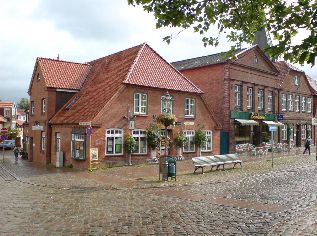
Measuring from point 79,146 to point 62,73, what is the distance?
8149mm

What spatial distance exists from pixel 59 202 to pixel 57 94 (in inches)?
656

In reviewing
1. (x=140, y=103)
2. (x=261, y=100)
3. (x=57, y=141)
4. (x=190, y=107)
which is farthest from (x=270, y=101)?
(x=57, y=141)

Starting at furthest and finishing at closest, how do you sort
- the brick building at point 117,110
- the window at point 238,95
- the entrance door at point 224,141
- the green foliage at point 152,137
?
the window at point 238,95 < the entrance door at point 224,141 < the green foliage at point 152,137 < the brick building at point 117,110

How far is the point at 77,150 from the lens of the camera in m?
23.8

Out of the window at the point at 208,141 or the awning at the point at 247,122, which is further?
the awning at the point at 247,122

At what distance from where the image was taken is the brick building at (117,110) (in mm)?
23219

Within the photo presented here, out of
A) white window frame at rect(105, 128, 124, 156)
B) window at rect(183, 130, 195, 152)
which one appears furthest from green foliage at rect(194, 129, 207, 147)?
white window frame at rect(105, 128, 124, 156)

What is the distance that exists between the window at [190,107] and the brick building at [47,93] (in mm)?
8489

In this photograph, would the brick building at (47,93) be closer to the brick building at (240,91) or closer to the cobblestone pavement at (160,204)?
the cobblestone pavement at (160,204)

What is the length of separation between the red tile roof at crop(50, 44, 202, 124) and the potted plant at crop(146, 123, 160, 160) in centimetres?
A: 293

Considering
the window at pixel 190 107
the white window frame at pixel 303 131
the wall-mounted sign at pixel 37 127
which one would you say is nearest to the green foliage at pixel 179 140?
the window at pixel 190 107

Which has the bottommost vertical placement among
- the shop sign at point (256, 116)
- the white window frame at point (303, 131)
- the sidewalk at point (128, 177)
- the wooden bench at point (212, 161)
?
the sidewalk at point (128, 177)

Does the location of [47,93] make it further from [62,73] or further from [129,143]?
[129,143]

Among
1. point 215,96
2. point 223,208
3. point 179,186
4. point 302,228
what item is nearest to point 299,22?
point 302,228
